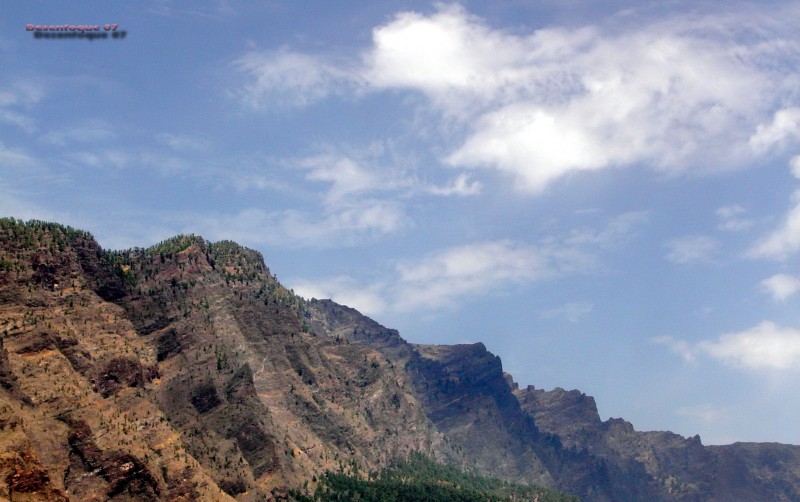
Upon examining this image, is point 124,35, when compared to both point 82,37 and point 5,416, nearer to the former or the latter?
point 82,37

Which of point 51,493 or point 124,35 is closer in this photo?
point 124,35

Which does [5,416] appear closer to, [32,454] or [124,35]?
[32,454]

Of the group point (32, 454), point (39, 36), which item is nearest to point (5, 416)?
point (32, 454)

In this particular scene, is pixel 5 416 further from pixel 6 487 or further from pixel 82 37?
pixel 82 37

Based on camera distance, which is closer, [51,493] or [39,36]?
[39,36]

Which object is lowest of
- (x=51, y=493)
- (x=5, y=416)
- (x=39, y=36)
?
(x=51, y=493)

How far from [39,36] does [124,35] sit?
1448cm

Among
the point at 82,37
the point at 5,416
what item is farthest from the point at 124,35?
the point at 5,416

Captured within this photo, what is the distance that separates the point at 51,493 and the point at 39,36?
87136mm

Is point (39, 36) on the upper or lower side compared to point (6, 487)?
upper

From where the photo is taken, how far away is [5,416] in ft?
584

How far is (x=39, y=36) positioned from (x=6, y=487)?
82.4 m

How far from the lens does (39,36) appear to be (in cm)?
15675

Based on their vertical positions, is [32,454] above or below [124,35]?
below
